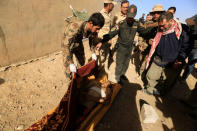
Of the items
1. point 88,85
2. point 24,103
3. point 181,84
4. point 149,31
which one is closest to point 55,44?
point 24,103

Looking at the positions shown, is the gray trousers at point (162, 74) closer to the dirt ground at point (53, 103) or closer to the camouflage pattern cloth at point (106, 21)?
the dirt ground at point (53, 103)

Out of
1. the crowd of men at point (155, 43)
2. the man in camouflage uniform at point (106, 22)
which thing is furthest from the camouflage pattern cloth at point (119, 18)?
the crowd of men at point (155, 43)

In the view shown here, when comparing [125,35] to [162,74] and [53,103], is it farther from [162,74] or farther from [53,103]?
[53,103]

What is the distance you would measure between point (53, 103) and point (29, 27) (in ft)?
9.78

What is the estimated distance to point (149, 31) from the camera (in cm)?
340

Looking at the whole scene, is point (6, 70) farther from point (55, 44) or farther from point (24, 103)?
point (55, 44)

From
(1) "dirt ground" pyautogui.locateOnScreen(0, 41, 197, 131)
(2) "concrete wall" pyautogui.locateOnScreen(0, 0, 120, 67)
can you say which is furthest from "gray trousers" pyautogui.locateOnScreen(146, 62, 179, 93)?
(2) "concrete wall" pyautogui.locateOnScreen(0, 0, 120, 67)

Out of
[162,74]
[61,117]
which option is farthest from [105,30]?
[61,117]

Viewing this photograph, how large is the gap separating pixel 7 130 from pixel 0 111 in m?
0.56

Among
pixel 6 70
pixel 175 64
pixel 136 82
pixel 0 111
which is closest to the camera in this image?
pixel 0 111

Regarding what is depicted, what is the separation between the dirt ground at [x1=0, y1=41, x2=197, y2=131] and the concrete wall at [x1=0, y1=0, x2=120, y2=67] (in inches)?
22.5

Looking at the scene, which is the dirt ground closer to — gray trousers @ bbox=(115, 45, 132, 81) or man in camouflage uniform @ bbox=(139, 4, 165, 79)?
gray trousers @ bbox=(115, 45, 132, 81)

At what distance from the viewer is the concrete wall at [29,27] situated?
371cm

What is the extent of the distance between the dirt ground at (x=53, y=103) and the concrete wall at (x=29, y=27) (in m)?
0.57
